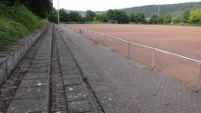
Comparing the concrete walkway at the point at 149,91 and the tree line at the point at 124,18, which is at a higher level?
the tree line at the point at 124,18

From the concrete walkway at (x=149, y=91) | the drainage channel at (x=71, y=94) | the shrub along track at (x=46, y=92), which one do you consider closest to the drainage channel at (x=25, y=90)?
the shrub along track at (x=46, y=92)

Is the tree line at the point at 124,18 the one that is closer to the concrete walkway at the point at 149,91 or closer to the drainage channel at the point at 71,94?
the concrete walkway at the point at 149,91

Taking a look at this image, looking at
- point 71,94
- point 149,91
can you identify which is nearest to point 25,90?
point 71,94

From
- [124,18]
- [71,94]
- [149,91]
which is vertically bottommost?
Result: [149,91]

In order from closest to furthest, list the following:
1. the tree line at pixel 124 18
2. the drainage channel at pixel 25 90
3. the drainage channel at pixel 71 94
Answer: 1. the drainage channel at pixel 25 90
2. the drainage channel at pixel 71 94
3. the tree line at pixel 124 18

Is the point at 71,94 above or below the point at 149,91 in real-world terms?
above

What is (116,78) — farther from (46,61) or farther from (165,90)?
(46,61)

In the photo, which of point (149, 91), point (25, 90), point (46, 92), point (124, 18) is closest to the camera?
point (46, 92)

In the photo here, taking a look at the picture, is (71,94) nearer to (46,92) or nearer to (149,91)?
(46,92)

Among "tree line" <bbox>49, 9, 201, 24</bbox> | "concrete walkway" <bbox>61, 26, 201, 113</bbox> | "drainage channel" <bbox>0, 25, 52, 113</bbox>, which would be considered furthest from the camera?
"tree line" <bbox>49, 9, 201, 24</bbox>

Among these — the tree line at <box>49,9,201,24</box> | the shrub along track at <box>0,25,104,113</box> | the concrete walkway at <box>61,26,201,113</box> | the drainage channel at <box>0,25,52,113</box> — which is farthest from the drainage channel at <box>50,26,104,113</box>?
the tree line at <box>49,9,201,24</box>

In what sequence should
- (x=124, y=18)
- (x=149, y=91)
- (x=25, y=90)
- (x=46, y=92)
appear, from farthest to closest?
(x=124, y=18) < (x=149, y=91) < (x=25, y=90) < (x=46, y=92)

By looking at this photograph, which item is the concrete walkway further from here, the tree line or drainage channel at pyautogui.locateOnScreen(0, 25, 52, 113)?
the tree line

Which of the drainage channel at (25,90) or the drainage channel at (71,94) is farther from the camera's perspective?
the drainage channel at (71,94)
